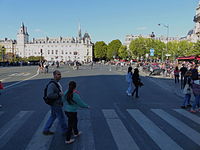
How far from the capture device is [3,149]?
15.8 ft

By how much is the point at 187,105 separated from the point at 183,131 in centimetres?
370

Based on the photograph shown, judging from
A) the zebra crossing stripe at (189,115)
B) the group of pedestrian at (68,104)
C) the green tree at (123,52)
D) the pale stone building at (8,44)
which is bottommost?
the zebra crossing stripe at (189,115)

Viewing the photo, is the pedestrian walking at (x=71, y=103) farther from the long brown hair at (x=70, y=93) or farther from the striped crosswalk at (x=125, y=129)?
the striped crosswalk at (x=125, y=129)

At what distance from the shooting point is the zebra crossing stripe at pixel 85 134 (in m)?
4.95

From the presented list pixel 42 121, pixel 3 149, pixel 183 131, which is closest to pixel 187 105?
pixel 183 131

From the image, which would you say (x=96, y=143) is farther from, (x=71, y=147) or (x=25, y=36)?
(x=25, y=36)

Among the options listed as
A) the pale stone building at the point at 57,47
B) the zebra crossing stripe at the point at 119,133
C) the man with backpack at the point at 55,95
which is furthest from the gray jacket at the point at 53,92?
the pale stone building at the point at 57,47

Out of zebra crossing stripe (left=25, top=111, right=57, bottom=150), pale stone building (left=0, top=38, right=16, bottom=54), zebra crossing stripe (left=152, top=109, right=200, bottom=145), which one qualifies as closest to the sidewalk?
zebra crossing stripe (left=152, top=109, right=200, bottom=145)

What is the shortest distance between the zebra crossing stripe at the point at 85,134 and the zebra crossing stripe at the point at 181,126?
2.61 m

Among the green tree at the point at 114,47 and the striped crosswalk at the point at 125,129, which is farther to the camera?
the green tree at the point at 114,47

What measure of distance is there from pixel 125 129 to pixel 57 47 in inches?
6538

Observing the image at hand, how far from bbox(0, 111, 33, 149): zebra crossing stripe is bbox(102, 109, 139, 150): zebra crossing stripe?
2727 mm

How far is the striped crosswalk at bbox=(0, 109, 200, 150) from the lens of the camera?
5.07 meters

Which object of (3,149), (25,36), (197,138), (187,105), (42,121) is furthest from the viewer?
(25,36)
